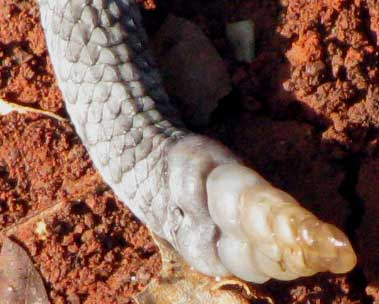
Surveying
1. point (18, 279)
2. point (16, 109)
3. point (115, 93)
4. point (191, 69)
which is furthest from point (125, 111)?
point (18, 279)

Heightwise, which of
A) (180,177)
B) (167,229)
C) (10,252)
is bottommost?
(10,252)

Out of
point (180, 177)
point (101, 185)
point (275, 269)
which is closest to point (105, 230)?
point (101, 185)

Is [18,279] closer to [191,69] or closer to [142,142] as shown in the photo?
[142,142]

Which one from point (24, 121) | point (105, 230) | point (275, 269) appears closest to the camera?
point (275, 269)

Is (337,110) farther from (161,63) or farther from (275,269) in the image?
(275,269)

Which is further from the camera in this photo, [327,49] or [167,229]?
[327,49]

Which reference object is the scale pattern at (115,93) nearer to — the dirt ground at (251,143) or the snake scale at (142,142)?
the snake scale at (142,142)
